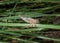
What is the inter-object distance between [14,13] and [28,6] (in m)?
0.12

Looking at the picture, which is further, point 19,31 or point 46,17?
point 46,17

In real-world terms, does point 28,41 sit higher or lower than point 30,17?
lower

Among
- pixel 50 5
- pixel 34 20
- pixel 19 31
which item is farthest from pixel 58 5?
pixel 19 31

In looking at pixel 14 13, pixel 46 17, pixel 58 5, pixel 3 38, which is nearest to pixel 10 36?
pixel 3 38

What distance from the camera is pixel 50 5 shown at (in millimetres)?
1411

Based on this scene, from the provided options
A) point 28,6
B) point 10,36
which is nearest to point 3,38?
point 10,36

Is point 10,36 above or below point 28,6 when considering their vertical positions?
below

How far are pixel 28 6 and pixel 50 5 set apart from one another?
145mm

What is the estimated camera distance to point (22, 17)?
4.38 feet

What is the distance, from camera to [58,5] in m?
1.37

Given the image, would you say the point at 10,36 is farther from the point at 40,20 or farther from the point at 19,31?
the point at 40,20

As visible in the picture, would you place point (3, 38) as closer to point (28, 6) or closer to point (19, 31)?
point (19, 31)

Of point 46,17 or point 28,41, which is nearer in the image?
point 28,41

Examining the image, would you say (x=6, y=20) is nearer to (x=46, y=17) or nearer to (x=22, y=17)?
(x=22, y=17)
